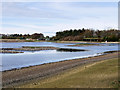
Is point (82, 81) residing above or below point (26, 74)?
above

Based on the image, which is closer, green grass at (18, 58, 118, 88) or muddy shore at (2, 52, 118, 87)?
green grass at (18, 58, 118, 88)

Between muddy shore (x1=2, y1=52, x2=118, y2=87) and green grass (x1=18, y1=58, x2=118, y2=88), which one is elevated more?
green grass (x1=18, y1=58, x2=118, y2=88)

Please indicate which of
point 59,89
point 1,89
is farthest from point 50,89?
point 1,89

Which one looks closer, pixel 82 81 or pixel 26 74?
pixel 82 81

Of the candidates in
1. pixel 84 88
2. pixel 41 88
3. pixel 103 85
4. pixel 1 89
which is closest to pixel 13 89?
pixel 1 89

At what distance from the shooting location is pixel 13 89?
41.5ft

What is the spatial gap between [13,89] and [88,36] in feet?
602

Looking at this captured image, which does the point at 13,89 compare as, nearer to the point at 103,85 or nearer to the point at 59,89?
the point at 59,89

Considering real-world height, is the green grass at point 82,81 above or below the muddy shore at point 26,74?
above

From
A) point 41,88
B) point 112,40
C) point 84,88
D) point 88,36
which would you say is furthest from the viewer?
point 88,36

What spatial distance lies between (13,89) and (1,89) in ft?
3.09

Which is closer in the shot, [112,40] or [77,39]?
[112,40]

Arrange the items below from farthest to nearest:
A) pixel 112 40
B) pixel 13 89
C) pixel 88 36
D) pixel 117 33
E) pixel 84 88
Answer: pixel 88 36
pixel 117 33
pixel 112 40
pixel 13 89
pixel 84 88

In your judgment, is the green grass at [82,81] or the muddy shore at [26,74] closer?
the green grass at [82,81]
